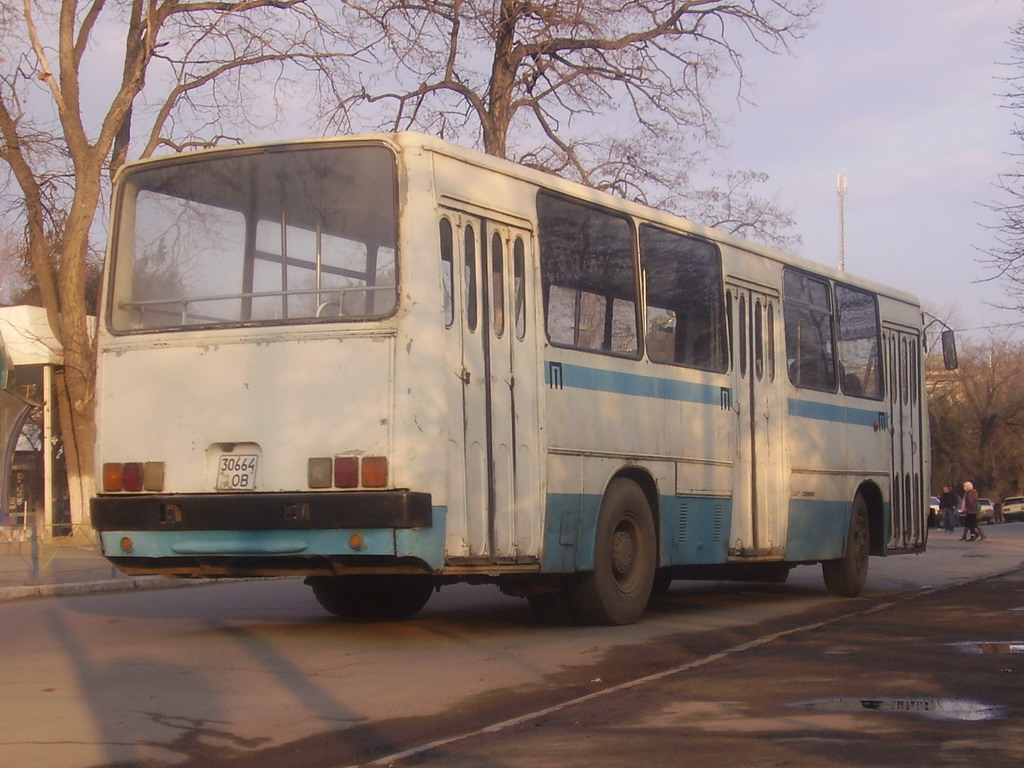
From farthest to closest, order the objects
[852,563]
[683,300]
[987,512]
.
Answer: [987,512], [852,563], [683,300]

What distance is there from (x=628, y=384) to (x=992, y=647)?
3.50m

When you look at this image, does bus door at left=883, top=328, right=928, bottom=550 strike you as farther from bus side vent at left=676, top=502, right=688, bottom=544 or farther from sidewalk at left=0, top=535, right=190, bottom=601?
sidewalk at left=0, top=535, right=190, bottom=601

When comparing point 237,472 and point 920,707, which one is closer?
point 920,707

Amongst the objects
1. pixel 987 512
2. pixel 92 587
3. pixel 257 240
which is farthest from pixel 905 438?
pixel 987 512

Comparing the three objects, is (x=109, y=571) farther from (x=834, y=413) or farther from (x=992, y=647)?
(x=992, y=647)

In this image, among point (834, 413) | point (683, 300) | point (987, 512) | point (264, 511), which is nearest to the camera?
point (264, 511)

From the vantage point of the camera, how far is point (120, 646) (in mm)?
10719

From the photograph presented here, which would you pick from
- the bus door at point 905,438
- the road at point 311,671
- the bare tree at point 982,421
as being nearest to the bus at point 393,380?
the road at point 311,671

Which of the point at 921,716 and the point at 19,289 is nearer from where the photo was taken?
the point at 921,716

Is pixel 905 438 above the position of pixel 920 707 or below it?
above

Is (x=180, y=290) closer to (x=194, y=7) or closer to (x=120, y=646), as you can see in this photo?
(x=120, y=646)

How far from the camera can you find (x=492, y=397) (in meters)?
10.2

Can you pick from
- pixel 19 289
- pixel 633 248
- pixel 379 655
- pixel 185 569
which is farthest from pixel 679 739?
pixel 19 289

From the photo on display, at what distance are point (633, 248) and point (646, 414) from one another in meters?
1.42
